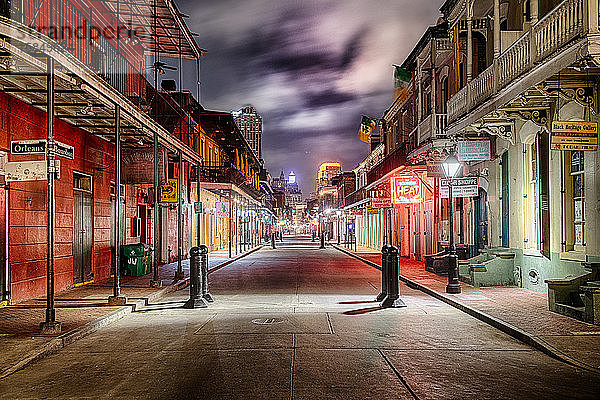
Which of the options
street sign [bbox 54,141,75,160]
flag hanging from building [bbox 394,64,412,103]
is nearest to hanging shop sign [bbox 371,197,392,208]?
flag hanging from building [bbox 394,64,412,103]

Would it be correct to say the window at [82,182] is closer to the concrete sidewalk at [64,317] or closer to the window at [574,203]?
the concrete sidewalk at [64,317]

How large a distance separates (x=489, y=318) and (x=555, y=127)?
3423mm

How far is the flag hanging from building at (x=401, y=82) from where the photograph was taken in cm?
2731

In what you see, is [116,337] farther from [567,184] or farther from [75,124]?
[567,184]

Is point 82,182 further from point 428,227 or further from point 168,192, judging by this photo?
point 428,227

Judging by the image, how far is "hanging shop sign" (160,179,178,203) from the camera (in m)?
20.2

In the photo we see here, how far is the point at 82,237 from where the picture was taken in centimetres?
1734

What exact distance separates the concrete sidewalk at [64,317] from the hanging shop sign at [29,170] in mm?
2358

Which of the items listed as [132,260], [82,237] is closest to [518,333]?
[82,237]

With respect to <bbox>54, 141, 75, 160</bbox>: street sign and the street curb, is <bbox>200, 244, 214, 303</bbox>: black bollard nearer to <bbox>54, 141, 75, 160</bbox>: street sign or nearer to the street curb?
<bbox>54, 141, 75, 160</bbox>: street sign

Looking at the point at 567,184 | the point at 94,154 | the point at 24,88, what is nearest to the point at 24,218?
the point at 24,88

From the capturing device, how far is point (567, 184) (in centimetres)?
1334

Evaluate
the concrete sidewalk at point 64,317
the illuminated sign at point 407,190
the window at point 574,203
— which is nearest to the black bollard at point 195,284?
the concrete sidewalk at point 64,317

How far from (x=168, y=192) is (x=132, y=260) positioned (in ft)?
8.11
